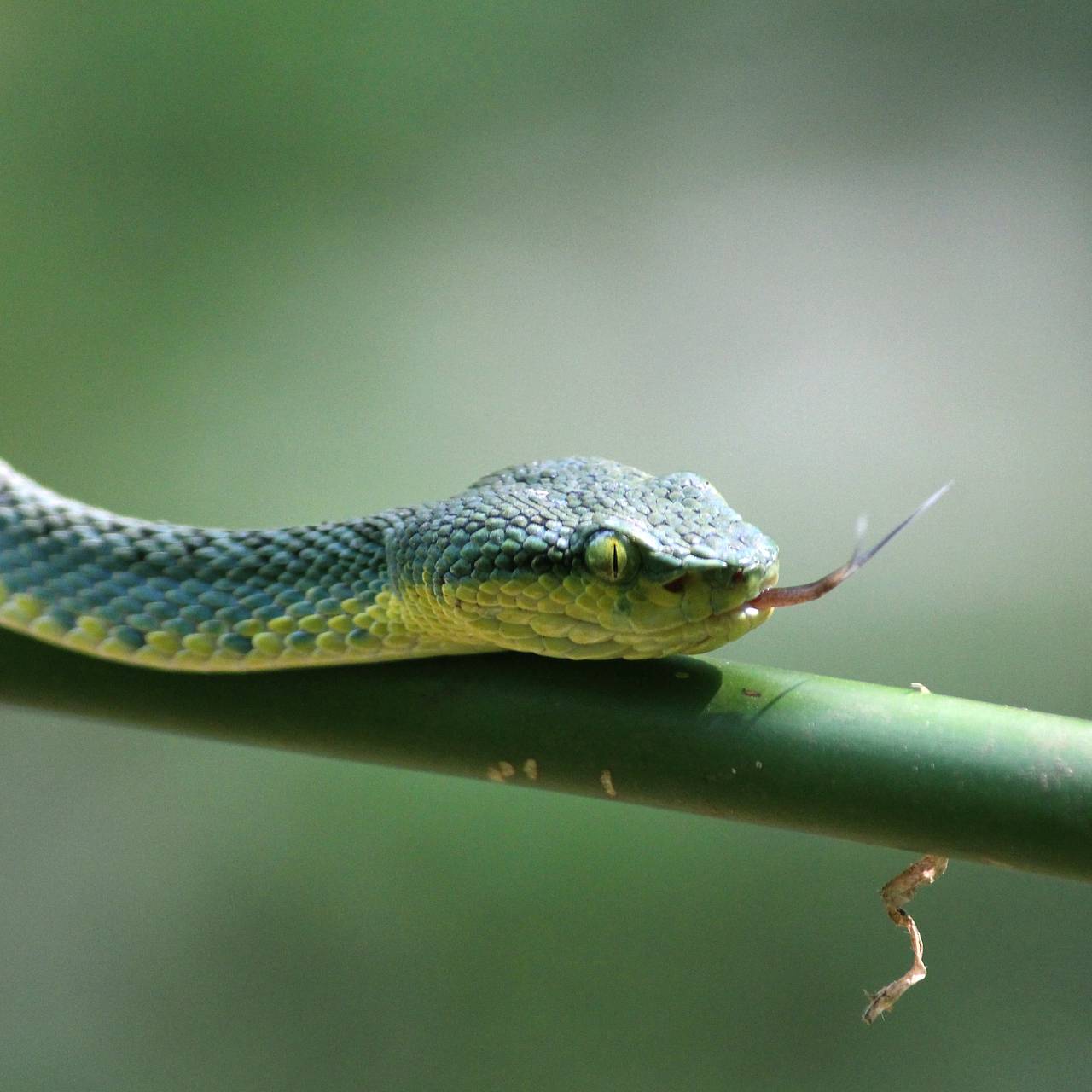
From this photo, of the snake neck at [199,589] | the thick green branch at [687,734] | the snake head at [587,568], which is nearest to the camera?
the thick green branch at [687,734]

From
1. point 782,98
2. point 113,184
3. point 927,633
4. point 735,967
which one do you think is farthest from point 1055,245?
point 113,184

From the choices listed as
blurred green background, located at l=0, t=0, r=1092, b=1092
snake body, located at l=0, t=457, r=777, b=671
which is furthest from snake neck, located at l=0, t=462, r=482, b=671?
blurred green background, located at l=0, t=0, r=1092, b=1092

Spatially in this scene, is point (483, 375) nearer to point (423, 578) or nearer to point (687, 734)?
point (423, 578)

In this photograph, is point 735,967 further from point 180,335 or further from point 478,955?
point 180,335

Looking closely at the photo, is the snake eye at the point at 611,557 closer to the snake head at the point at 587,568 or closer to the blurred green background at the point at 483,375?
the snake head at the point at 587,568

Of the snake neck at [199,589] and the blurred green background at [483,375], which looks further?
the blurred green background at [483,375]

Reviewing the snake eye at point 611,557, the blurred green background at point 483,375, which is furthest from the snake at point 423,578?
the blurred green background at point 483,375

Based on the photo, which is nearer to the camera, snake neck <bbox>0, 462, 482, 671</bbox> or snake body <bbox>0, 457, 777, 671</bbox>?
snake body <bbox>0, 457, 777, 671</bbox>

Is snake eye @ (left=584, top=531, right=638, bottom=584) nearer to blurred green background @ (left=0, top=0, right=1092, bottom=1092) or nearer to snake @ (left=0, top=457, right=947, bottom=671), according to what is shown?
snake @ (left=0, top=457, right=947, bottom=671)
